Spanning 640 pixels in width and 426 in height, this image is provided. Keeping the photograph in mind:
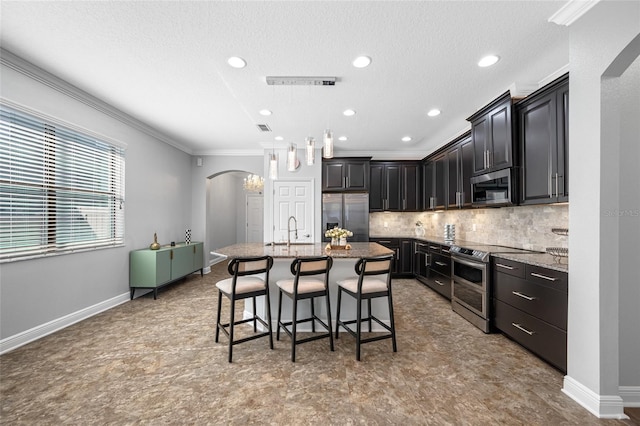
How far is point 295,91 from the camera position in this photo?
3299 millimetres

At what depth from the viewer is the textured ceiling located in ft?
6.60

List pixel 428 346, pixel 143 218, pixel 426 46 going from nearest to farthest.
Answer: pixel 426 46 → pixel 428 346 → pixel 143 218

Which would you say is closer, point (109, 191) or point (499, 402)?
point (499, 402)

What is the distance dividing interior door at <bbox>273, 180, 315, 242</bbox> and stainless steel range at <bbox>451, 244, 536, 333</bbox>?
2.98 m

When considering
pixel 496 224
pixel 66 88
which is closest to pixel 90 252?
pixel 66 88

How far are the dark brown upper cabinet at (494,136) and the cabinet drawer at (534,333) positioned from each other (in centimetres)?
161

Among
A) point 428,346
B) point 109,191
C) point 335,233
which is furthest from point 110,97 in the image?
point 428,346

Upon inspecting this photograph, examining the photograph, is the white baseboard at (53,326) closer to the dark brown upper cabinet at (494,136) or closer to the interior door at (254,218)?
the interior door at (254,218)

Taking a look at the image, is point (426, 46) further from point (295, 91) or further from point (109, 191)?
point (109, 191)

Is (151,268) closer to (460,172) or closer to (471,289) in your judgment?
(471,289)

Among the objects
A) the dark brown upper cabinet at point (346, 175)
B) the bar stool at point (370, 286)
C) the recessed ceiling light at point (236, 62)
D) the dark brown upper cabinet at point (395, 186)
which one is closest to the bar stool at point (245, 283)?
the bar stool at point (370, 286)

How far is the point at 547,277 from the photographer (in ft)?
7.63

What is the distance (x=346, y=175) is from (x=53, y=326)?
508 cm

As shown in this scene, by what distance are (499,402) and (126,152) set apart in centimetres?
547
